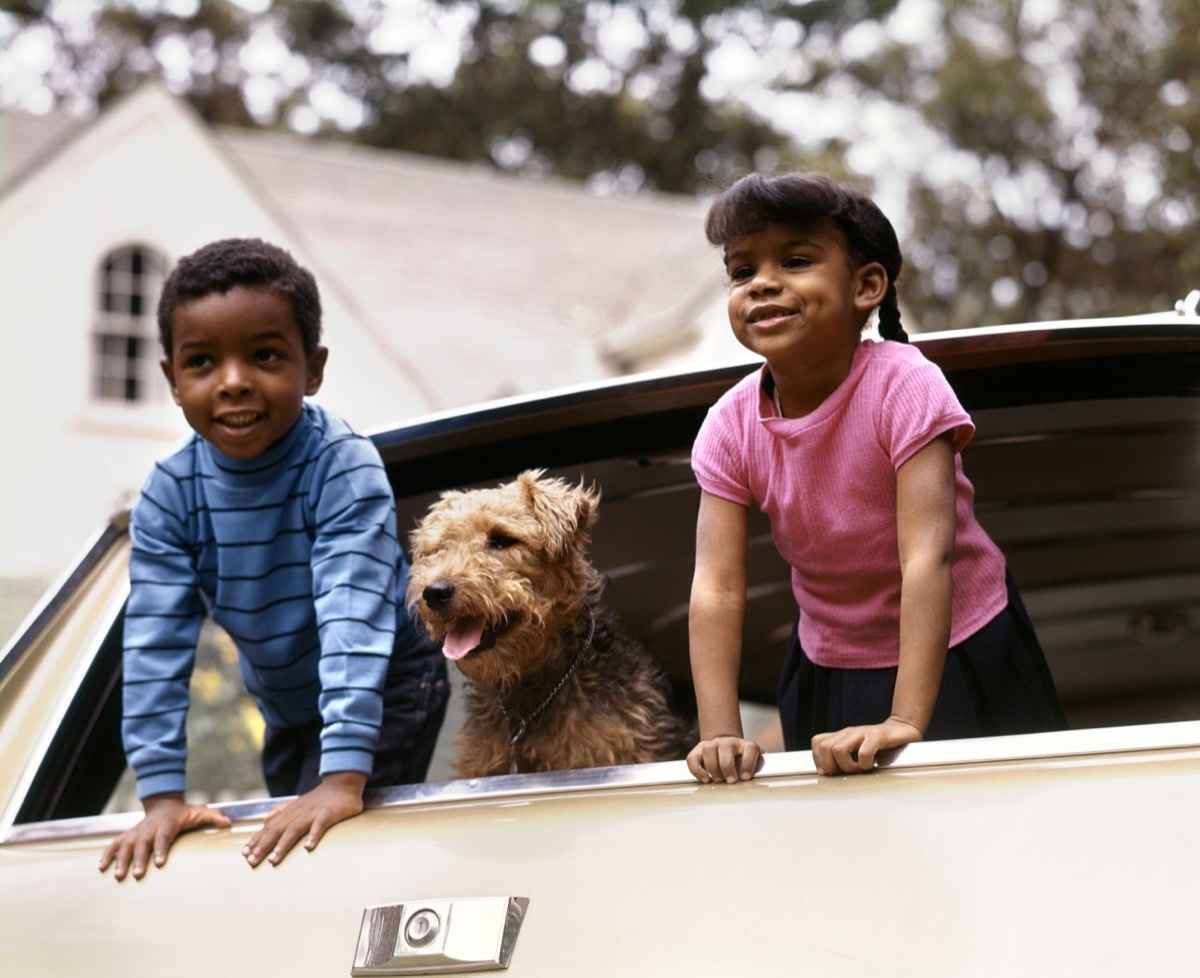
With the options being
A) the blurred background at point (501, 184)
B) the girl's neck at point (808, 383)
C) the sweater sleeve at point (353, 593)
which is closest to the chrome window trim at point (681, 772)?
the sweater sleeve at point (353, 593)

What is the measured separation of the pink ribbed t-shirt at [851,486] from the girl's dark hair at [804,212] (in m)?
0.18

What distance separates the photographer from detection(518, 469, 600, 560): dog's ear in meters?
2.82

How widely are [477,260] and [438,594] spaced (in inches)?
980

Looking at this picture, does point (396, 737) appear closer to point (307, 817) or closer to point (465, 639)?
point (465, 639)

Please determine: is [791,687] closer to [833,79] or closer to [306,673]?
[306,673]

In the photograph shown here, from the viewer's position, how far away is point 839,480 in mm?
2516

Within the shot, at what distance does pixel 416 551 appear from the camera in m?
2.91

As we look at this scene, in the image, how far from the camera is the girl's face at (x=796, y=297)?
2.48 meters

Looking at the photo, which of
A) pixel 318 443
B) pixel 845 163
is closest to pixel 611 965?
pixel 318 443

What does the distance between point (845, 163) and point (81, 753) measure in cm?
2761

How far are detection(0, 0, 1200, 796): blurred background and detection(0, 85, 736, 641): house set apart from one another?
5 centimetres

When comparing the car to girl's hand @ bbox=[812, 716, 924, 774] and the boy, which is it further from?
the boy

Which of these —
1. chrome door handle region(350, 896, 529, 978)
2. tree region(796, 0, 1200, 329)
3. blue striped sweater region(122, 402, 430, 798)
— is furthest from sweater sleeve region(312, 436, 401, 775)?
tree region(796, 0, 1200, 329)

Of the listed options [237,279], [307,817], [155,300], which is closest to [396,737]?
[307,817]
